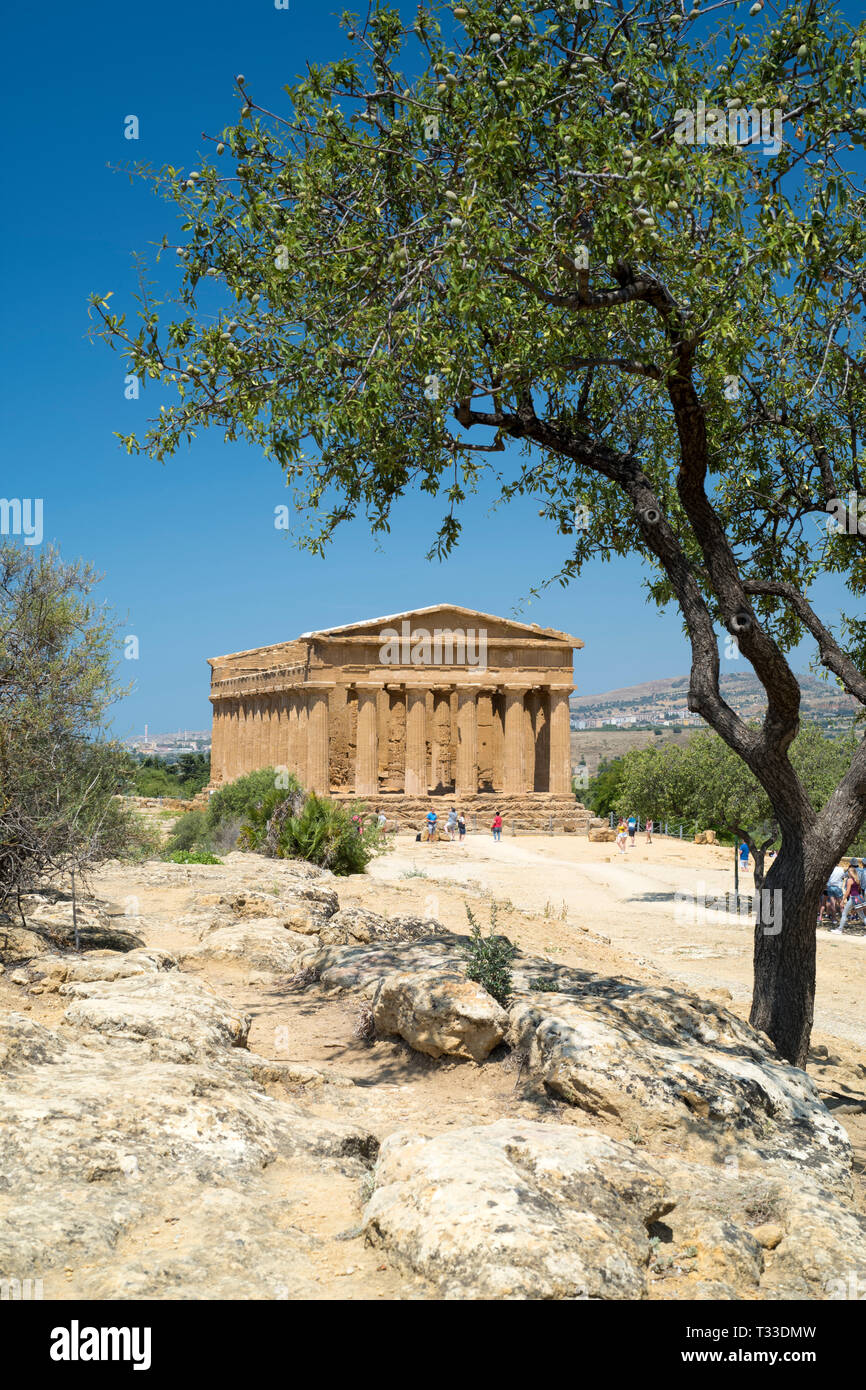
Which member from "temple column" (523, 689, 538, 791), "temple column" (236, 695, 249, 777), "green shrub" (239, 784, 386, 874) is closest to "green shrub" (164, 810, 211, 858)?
"green shrub" (239, 784, 386, 874)

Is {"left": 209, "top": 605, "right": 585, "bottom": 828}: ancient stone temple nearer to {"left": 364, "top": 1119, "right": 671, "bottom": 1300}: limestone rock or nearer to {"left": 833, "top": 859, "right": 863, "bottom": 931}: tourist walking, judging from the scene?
{"left": 833, "top": 859, "right": 863, "bottom": 931}: tourist walking

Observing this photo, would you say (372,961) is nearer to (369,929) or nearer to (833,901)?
(369,929)

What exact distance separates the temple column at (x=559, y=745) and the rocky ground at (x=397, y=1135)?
3608 centimetres

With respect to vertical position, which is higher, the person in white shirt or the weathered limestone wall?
the weathered limestone wall

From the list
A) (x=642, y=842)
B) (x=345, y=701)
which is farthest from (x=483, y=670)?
(x=642, y=842)

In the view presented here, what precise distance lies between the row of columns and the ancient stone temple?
0.17 ft

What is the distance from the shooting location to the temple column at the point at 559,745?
44656mm

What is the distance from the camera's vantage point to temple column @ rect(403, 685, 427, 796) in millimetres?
42559

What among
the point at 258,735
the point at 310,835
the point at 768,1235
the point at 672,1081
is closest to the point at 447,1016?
the point at 672,1081

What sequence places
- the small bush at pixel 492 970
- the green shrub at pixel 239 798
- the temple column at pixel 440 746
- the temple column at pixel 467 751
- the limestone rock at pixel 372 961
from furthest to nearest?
the temple column at pixel 440 746 < the temple column at pixel 467 751 < the green shrub at pixel 239 798 < the limestone rock at pixel 372 961 < the small bush at pixel 492 970

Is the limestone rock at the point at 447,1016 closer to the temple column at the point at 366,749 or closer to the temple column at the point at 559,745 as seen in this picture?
the temple column at the point at 366,749

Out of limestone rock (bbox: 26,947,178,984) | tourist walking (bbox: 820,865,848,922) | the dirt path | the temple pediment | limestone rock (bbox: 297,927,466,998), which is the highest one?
the temple pediment

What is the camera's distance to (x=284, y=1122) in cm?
443

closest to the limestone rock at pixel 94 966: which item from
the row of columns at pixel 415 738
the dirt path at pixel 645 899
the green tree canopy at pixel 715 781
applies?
the dirt path at pixel 645 899
